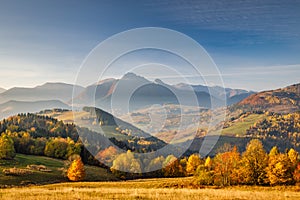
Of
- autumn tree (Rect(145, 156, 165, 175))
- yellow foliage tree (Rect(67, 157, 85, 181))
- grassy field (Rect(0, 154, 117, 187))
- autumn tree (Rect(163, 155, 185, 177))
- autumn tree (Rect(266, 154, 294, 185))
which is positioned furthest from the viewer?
autumn tree (Rect(163, 155, 185, 177))

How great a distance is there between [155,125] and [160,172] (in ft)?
147

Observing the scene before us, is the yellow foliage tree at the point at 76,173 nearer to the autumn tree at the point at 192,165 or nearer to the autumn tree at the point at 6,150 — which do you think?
the autumn tree at the point at 6,150

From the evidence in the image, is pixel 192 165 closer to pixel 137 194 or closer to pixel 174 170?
pixel 174 170

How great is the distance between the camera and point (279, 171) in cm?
7438

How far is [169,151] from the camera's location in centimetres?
11112

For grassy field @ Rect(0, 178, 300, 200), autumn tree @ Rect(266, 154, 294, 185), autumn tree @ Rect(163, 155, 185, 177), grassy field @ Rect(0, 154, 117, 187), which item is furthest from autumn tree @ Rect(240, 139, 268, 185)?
grassy field @ Rect(0, 154, 117, 187)

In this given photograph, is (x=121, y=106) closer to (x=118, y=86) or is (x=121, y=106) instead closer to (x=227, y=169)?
(x=118, y=86)

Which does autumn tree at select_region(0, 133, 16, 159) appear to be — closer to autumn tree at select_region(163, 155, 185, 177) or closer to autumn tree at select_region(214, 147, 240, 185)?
autumn tree at select_region(163, 155, 185, 177)

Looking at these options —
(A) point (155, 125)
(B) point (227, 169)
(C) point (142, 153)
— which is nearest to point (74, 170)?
(C) point (142, 153)

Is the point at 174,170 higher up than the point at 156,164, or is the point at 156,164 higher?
the point at 156,164

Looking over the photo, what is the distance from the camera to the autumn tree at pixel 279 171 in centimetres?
7038

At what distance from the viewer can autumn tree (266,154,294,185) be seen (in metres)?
70.4

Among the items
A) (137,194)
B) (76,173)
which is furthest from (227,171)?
(137,194)

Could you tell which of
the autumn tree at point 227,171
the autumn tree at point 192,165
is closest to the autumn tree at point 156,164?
the autumn tree at point 192,165
